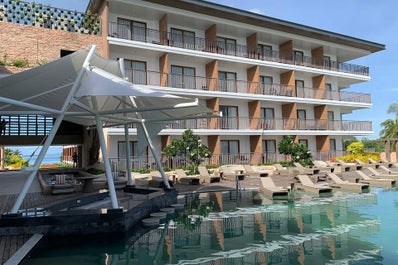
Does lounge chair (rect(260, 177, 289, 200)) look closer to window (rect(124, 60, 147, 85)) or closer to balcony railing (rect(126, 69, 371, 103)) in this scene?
balcony railing (rect(126, 69, 371, 103))

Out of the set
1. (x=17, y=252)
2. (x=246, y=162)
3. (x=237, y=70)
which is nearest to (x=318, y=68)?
(x=237, y=70)

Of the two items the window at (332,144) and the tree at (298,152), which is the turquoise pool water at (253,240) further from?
the window at (332,144)

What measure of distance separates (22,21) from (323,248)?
19557 mm

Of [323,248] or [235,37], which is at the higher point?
[235,37]

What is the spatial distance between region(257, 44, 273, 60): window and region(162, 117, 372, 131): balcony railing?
550 centimetres

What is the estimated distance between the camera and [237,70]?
87.9 feet

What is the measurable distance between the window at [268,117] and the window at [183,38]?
8.31m

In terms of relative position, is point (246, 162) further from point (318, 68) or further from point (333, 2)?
point (333, 2)

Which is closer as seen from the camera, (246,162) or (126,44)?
(126,44)

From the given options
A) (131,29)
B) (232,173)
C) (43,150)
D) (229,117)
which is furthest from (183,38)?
(43,150)

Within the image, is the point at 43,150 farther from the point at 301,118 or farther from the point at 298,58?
the point at 298,58

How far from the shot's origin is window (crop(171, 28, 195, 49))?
23859 mm

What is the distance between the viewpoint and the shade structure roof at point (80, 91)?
8.26m

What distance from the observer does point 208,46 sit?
24781 mm
